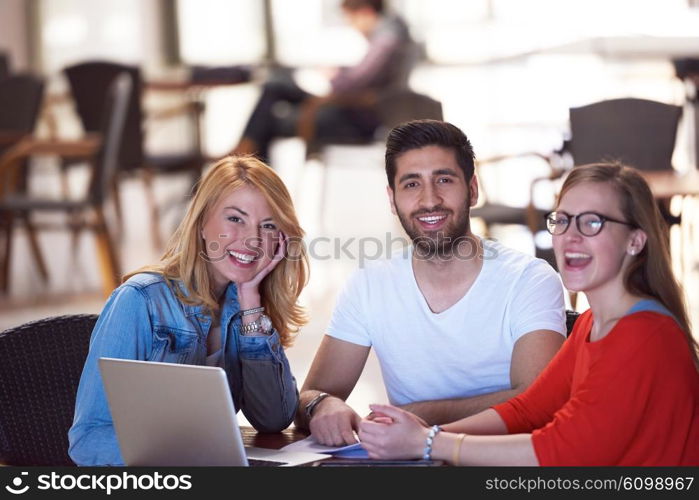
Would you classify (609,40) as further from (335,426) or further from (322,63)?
(335,426)

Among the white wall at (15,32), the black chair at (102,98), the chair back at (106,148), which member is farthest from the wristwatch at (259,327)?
the white wall at (15,32)

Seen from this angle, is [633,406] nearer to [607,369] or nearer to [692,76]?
[607,369]

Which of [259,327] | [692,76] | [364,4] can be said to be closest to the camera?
[259,327]

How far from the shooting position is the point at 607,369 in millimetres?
1611

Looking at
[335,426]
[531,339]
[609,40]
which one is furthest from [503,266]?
[609,40]

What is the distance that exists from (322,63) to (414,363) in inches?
346

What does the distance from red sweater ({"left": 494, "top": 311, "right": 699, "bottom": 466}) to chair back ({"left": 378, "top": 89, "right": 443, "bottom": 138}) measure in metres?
3.95

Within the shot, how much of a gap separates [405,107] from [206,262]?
4.03 meters

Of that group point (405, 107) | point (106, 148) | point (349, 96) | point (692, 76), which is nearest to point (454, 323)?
point (106, 148)

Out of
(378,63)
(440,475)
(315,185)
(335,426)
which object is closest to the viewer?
(440,475)

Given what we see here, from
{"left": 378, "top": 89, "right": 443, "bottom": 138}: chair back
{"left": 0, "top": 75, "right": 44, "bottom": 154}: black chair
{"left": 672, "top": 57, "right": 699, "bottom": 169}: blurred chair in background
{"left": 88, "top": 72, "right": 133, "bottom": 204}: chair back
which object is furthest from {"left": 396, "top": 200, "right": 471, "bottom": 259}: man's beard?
{"left": 0, "top": 75, "right": 44, "bottom": 154}: black chair

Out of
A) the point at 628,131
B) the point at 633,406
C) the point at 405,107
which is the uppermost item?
the point at 405,107

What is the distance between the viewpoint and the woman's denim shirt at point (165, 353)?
1883 millimetres

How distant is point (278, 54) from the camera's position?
10.9 meters
